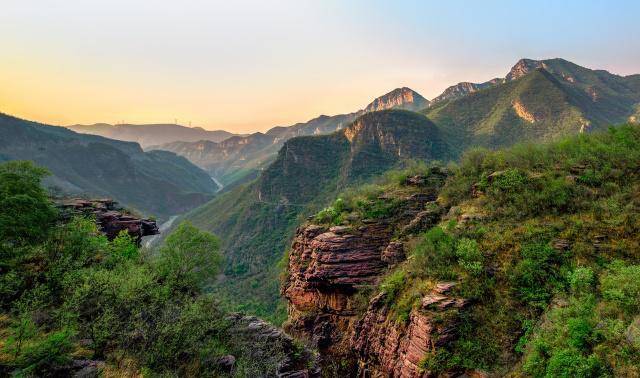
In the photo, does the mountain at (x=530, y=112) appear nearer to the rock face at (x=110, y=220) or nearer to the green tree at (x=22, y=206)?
the rock face at (x=110, y=220)

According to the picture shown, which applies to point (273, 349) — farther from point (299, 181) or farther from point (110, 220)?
point (299, 181)

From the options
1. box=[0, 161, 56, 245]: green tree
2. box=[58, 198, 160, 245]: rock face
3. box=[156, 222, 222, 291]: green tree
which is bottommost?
box=[156, 222, 222, 291]: green tree

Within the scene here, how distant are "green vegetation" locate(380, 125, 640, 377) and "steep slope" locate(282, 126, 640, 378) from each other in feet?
0.26

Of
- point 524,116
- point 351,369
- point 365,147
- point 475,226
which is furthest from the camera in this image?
point 365,147

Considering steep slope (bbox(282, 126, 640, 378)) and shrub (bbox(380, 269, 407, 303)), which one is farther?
shrub (bbox(380, 269, 407, 303))

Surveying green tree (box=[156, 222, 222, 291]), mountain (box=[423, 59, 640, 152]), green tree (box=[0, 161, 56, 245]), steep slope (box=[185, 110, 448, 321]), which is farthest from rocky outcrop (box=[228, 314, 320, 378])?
mountain (box=[423, 59, 640, 152])

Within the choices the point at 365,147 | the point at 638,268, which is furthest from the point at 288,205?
the point at 638,268

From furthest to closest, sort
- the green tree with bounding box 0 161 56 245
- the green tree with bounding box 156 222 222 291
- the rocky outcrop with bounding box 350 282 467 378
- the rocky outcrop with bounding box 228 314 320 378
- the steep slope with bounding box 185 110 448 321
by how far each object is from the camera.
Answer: the steep slope with bounding box 185 110 448 321 < the green tree with bounding box 156 222 222 291 < the rocky outcrop with bounding box 350 282 467 378 < the green tree with bounding box 0 161 56 245 < the rocky outcrop with bounding box 228 314 320 378

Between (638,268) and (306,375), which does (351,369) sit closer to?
(306,375)

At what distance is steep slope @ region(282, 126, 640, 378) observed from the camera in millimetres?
16250

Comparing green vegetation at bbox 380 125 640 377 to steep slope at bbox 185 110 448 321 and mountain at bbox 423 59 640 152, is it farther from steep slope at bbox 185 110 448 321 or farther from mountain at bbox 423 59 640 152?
mountain at bbox 423 59 640 152

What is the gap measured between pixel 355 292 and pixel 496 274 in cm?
1436

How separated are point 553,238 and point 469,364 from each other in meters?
10.4

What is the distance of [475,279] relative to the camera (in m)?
21.7
